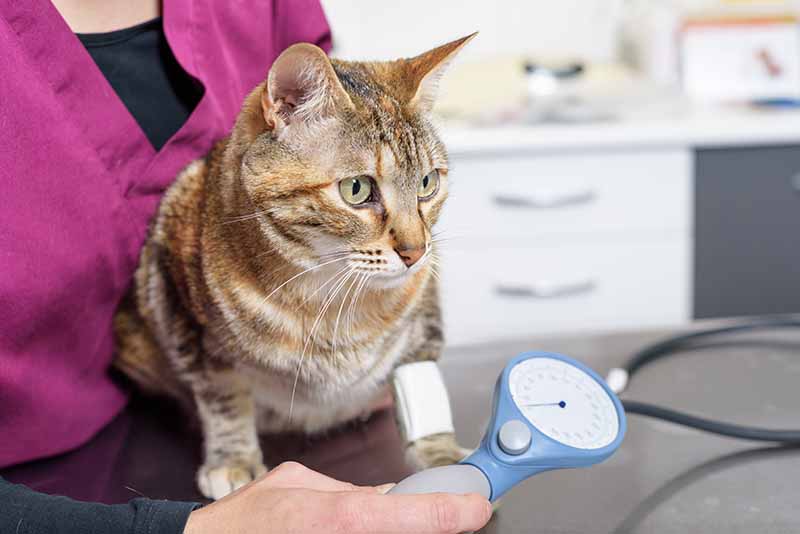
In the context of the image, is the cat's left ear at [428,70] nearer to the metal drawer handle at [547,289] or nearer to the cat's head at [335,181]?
the cat's head at [335,181]

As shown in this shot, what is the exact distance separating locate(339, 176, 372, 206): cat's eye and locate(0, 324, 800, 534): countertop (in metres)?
0.25

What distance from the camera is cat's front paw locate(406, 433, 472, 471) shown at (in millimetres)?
750

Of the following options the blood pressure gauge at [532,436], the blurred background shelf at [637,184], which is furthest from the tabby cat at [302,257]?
the blurred background shelf at [637,184]

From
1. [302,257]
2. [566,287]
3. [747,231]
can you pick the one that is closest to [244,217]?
[302,257]

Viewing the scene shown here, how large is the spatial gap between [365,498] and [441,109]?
4.93 ft

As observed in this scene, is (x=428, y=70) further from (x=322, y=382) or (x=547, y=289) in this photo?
(x=547, y=289)

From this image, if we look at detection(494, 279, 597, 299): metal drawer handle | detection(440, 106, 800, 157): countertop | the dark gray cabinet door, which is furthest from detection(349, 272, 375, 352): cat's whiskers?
the dark gray cabinet door

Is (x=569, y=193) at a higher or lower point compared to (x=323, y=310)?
lower

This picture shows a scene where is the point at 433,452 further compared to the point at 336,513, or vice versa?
the point at 433,452

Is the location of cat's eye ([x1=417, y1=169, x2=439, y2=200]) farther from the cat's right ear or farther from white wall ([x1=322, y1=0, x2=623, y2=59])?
white wall ([x1=322, y1=0, x2=623, y2=59])

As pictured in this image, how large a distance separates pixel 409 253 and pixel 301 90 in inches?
6.3

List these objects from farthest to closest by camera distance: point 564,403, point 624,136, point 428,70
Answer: point 624,136 < point 428,70 < point 564,403

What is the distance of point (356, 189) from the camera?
72 cm

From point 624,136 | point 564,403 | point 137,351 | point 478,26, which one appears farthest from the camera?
point 478,26
